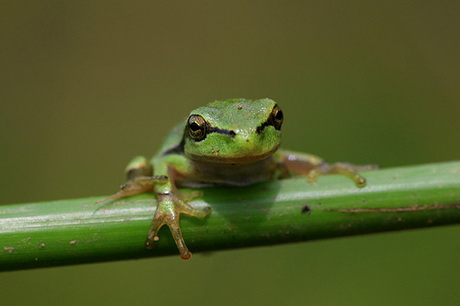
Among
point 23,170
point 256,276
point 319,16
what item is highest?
point 319,16

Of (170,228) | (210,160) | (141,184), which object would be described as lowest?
(170,228)

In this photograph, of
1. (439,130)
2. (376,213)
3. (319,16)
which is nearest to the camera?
(376,213)

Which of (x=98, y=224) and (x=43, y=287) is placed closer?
(x=98, y=224)

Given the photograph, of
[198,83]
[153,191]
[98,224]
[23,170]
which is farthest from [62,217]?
[198,83]

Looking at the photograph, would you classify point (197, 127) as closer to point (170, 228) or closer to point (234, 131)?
point (234, 131)

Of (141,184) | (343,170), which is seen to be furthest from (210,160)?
(343,170)

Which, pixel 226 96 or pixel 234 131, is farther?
pixel 226 96

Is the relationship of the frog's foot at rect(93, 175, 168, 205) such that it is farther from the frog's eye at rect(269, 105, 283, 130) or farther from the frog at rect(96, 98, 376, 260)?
the frog's eye at rect(269, 105, 283, 130)

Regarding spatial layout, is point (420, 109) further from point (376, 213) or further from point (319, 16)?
point (376, 213)
